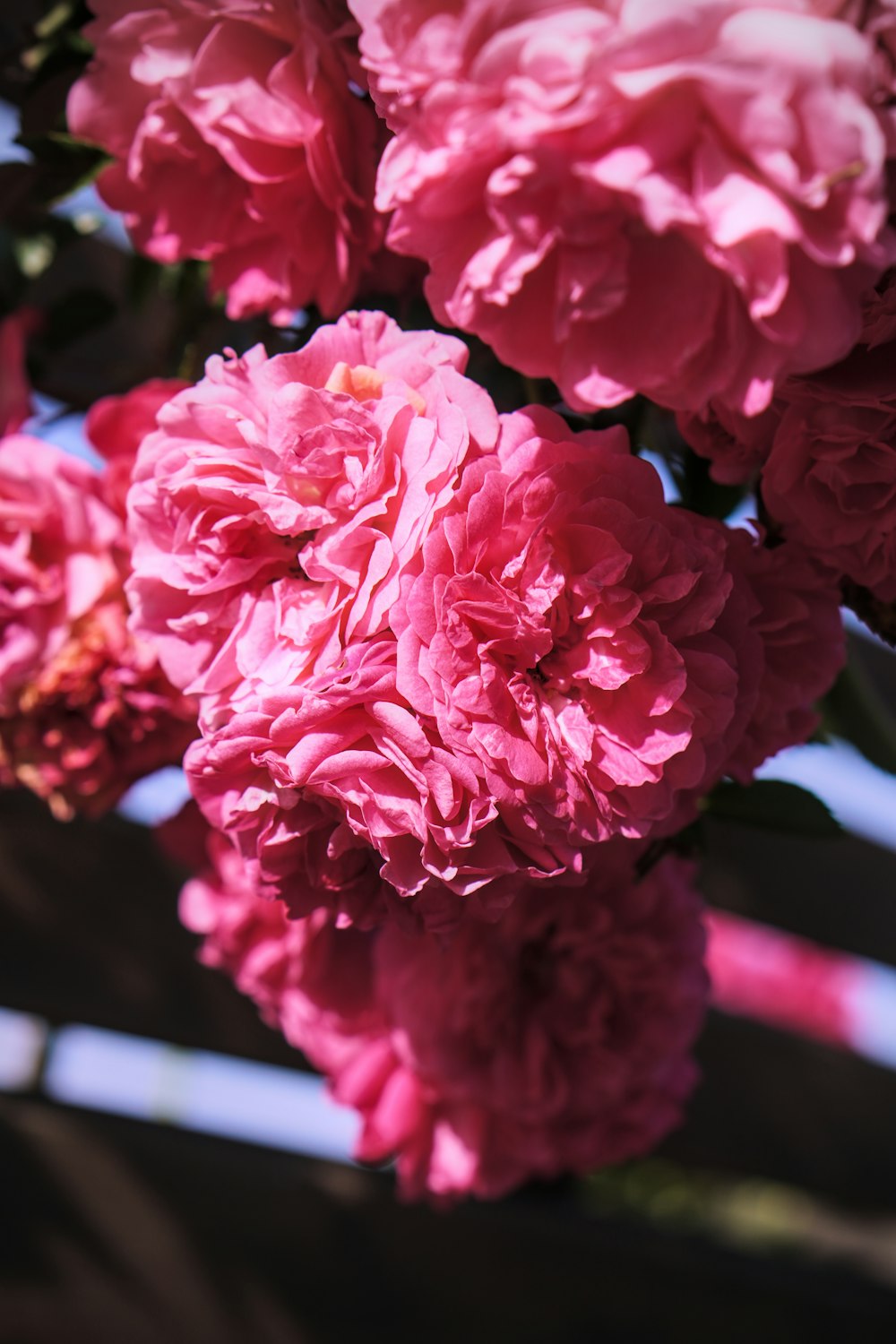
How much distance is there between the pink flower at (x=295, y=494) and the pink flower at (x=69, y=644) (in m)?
0.15

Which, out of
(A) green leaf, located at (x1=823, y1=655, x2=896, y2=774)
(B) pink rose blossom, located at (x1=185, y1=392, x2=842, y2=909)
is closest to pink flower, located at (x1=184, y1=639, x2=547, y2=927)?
(B) pink rose blossom, located at (x1=185, y1=392, x2=842, y2=909)

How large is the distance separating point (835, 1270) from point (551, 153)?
1.47m

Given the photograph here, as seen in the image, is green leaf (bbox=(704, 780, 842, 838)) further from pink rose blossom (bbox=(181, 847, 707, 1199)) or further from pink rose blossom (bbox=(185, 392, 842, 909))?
pink rose blossom (bbox=(185, 392, 842, 909))

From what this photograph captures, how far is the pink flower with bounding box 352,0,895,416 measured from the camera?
9.6 inches

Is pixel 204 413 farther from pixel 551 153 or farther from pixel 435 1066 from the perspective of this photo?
pixel 435 1066

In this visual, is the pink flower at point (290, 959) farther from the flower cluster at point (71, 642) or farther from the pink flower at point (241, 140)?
the pink flower at point (241, 140)

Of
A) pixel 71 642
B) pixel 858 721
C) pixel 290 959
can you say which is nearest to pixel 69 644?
pixel 71 642

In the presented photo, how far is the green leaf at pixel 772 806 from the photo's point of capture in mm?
515

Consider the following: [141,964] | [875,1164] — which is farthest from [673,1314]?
[141,964]

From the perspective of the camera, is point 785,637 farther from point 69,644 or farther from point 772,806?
point 69,644

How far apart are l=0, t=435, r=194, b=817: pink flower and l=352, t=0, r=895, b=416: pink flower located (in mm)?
289

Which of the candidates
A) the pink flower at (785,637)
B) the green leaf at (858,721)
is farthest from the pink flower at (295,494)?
the green leaf at (858,721)

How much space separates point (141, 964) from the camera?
1011 millimetres

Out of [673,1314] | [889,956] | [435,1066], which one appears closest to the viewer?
[435,1066]
